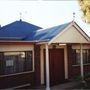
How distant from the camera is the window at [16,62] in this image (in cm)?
1307

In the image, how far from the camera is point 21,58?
13.9 meters

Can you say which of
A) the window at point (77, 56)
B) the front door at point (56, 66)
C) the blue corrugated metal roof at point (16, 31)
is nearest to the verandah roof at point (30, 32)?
the blue corrugated metal roof at point (16, 31)

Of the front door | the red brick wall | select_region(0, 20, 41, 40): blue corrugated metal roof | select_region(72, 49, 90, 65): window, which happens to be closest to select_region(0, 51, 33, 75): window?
the red brick wall

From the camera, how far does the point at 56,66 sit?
52.0ft

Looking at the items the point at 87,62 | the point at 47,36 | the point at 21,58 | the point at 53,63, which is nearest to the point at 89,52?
the point at 87,62

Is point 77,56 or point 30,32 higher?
point 30,32

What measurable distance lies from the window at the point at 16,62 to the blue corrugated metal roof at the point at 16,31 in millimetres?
3687

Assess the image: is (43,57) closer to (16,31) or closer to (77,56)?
(77,56)

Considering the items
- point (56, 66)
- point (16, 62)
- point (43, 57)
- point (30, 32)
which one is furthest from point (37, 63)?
point (30, 32)

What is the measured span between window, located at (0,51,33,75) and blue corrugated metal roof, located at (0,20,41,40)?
3687mm

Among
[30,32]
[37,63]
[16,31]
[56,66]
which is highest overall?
[16,31]

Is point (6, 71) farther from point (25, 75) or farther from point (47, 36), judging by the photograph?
point (47, 36)

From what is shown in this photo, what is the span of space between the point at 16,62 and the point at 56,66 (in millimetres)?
3580

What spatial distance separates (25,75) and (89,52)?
726 centimetres
